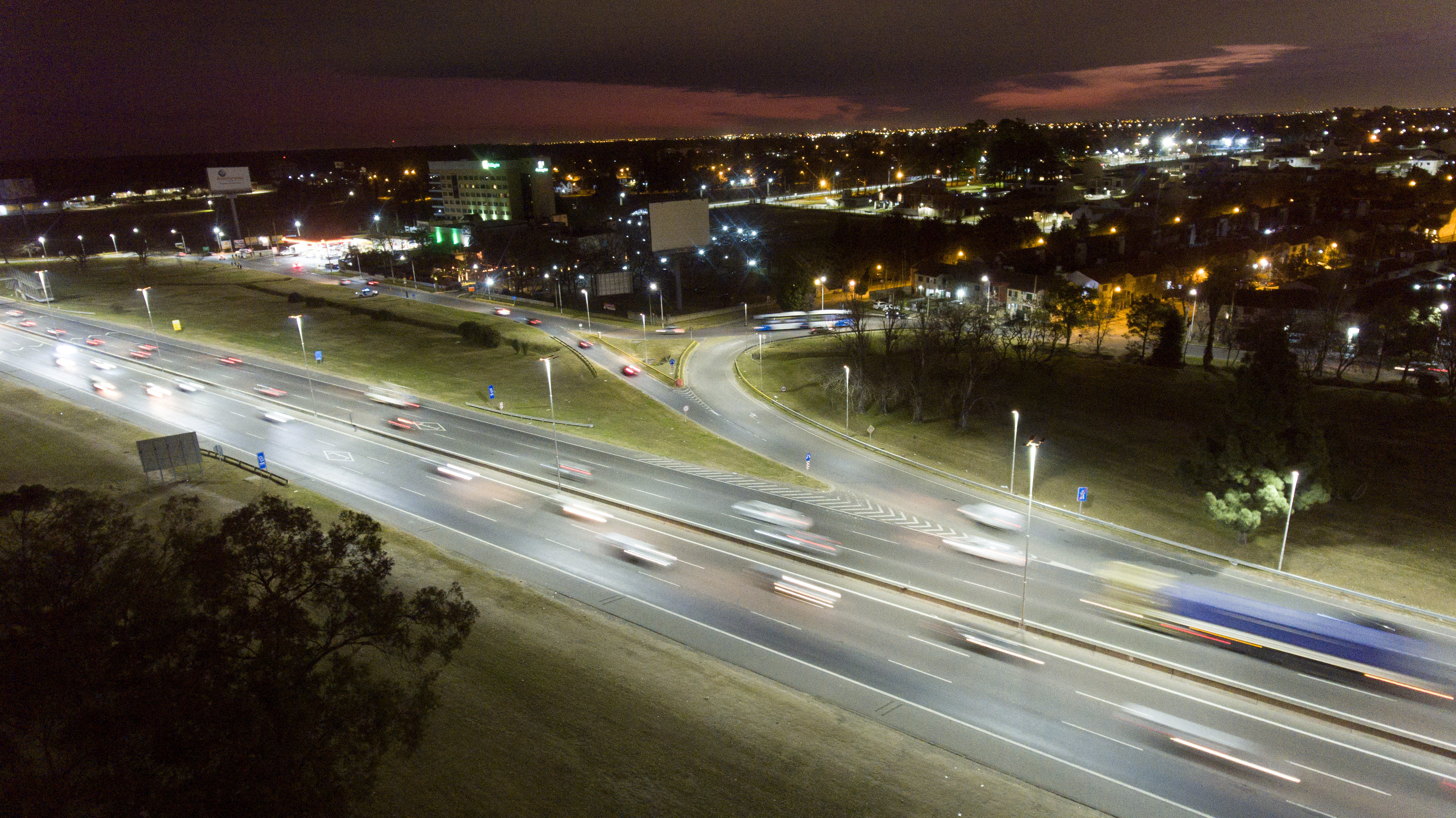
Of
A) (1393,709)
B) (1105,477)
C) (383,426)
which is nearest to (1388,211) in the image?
(1105,477)

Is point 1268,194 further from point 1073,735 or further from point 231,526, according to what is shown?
point 231,526

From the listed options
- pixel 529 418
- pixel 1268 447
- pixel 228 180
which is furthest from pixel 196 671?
pixel 228 180

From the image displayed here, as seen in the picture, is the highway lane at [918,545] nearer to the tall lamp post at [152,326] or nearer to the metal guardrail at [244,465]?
the metal guardrail at [244,465]

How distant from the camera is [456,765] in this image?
850 inches

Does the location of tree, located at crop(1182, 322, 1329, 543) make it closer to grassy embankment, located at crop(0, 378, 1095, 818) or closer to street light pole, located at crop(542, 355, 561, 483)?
grassy embankment, located at crop(0, 378, 1095, 818)

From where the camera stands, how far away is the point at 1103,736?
2308 cm

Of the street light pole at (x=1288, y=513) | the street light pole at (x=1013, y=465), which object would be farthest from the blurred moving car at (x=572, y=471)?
the street light pole at (x=1288, y=513)

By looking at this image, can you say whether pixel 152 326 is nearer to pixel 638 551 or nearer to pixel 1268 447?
pixel 638 551

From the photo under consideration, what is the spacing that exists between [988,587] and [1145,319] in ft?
154

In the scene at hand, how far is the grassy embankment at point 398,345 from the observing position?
170ft

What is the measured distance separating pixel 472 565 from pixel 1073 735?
2426 cm

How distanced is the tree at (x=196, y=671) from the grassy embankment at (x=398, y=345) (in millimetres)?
29153

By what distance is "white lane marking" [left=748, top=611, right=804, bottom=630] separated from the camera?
94.5ft

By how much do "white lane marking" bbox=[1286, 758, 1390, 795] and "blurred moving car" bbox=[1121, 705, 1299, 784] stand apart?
2.10ft
